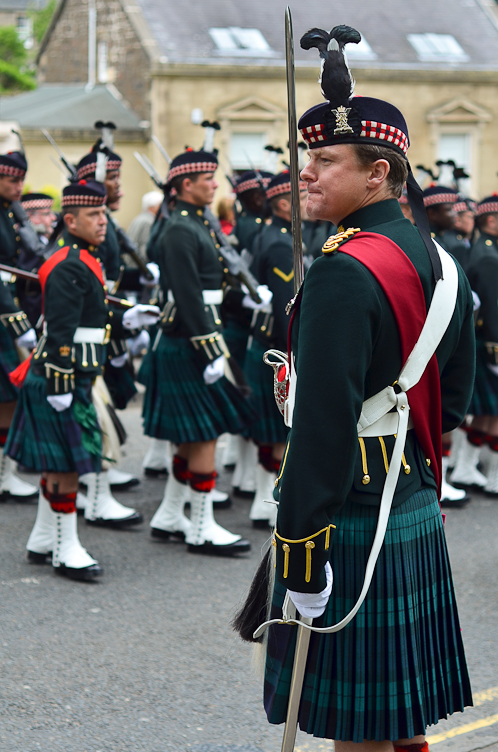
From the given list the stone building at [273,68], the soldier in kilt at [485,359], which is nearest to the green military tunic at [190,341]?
the soldier in kilt at [485,359]

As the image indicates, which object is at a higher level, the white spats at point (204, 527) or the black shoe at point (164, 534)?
the white spats at point (204, 527)

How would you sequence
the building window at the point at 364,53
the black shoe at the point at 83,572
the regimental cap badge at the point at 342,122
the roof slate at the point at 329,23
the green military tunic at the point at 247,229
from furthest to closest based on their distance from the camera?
the building window at the point at 364,53
the roof slate at the point at 329,23
the green military tunic at the point at 247,229
the black shoe at the point at 83,572
the regimental cap badge at the point at 342,122

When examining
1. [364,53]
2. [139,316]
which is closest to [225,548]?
[139,316]

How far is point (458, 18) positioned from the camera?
25.0 meters

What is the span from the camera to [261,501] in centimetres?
579

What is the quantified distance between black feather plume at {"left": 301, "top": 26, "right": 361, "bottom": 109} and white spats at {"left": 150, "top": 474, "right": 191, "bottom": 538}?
3.56 m

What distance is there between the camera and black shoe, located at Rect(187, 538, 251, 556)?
5.28 m

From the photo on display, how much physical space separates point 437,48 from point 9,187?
19.2 meters

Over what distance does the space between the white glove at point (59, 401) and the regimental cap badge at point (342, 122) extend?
9.22ft

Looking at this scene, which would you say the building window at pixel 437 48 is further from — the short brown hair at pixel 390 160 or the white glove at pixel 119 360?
the short brown hair at pixel 390 160

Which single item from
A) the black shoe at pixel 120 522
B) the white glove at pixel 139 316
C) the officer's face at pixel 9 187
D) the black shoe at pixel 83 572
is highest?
the officer's face at pixel 9 187

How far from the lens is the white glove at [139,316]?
543 cm

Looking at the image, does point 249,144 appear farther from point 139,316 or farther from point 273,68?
point 139,316

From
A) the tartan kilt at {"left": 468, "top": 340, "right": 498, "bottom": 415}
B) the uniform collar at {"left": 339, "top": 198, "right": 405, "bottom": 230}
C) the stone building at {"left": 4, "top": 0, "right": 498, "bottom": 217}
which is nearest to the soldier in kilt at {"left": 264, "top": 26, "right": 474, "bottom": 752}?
the uniform collar at {"left": 339, "top": 198, "right": 405, "bottom": 230}
